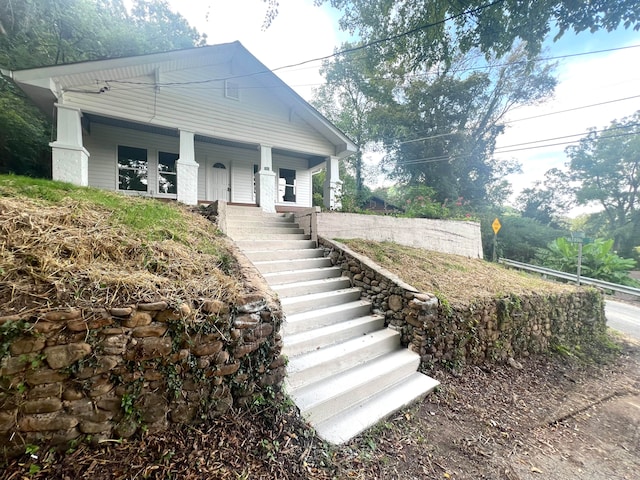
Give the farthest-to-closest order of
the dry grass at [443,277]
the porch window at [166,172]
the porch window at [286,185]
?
the porch window at [286,185], the porch window at [166,172], the dry grass at [443,277]

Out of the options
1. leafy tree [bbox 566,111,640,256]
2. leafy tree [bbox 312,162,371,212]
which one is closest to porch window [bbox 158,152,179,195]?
leafy tree [bbox 312,162,371,212]

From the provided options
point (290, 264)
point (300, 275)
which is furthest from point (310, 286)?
point (290, 264)

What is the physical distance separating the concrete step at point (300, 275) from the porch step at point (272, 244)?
805 mm

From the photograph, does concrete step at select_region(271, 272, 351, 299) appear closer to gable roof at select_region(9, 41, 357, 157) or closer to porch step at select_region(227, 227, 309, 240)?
porch step at select_region(227, 227, 309, 240)

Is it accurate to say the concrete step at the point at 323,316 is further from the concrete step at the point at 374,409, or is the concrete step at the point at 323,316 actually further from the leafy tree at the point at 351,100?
the leafy tree at the point at 351,100

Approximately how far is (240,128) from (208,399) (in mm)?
8342

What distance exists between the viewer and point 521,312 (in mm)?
4938

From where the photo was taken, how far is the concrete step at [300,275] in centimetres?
415

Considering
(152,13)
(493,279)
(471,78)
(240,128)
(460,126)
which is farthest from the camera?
(460,126)

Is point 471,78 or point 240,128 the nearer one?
point 240,128

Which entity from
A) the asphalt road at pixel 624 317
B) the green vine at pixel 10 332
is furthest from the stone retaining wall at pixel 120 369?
the asphalt road at pixel 624 317

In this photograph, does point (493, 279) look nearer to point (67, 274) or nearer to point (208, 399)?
point (208, 399)

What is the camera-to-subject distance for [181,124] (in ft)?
25.2

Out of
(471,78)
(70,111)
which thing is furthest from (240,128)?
(471,78)
